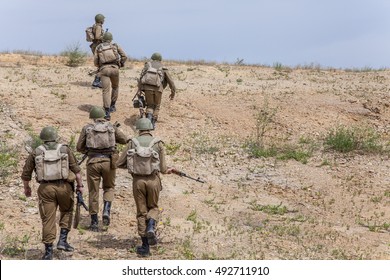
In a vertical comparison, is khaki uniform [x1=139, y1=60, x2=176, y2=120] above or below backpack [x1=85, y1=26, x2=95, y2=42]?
below

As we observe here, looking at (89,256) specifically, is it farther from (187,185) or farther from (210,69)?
(210,69)

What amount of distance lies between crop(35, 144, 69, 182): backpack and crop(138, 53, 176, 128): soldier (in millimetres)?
5413

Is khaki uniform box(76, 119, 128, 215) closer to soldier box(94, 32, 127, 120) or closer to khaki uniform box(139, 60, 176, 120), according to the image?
khaki uniform box(139, 60, 176, 120)

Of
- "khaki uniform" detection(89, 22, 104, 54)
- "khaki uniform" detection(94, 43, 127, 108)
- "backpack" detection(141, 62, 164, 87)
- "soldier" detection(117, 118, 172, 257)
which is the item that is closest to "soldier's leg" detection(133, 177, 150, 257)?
"soldier" detection(117, 118, 172, 257)

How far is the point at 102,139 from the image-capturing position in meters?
10.6

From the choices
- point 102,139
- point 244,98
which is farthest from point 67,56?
point 102,139

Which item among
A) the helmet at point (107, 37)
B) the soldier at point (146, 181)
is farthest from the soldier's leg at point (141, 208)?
the helmet at point (107, 37)

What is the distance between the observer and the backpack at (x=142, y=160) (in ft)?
31.8

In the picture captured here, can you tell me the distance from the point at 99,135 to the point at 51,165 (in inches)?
55.9

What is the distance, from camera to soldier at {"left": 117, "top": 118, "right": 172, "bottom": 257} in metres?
9.69

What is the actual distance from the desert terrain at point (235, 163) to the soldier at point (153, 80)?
83 cm

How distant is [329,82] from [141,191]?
1226 centimetres

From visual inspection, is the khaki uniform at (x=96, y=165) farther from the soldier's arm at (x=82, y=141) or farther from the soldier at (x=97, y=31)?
the soldier at (x=97, y=31)

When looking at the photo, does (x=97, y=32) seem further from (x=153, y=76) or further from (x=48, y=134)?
(x=48, y=134)
